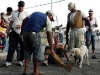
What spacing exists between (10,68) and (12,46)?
30.6 inches

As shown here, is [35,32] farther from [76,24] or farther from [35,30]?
[76,24]

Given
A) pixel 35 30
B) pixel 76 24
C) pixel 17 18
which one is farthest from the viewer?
pixel 76 24

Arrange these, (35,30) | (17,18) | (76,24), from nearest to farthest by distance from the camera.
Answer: (35,30) → (17,18) → (76,24)

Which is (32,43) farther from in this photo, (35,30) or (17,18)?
(17,18)

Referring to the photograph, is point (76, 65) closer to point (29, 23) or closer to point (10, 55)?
point (10, 55)

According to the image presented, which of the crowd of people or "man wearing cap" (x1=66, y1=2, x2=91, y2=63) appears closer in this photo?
the crowd of people

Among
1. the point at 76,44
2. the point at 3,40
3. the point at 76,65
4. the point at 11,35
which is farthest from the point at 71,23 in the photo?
the point at 3,40

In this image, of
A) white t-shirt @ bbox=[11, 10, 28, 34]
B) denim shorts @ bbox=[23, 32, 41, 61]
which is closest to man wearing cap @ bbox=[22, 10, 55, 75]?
denim shorts @ bbox=[23, 32, 41, 61]

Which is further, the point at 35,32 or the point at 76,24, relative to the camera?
the point at 76,24

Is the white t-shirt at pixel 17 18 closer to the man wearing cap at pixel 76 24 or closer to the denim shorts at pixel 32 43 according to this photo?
the man wearing cap at pixel 76 24

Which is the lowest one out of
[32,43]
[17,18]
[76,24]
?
[32,43]

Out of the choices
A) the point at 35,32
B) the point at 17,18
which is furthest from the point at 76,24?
the point at 35,32

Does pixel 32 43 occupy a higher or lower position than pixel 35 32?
lower

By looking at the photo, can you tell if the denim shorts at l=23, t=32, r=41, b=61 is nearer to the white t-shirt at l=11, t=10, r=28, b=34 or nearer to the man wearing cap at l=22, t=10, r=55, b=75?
the man wearing cap at l=22, t=10, r=55, b=75
